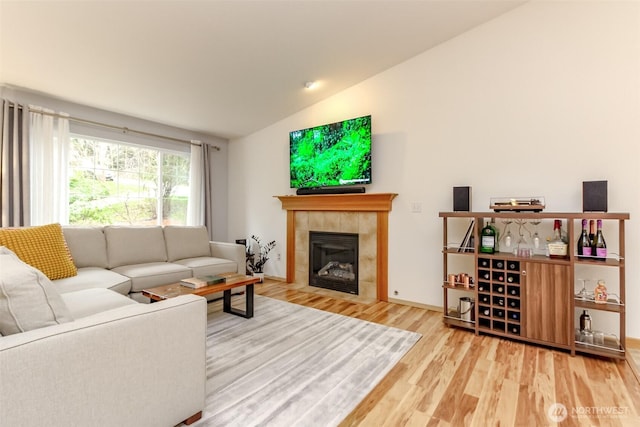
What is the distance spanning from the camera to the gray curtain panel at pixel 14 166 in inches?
113

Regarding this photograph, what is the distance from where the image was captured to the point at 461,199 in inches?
106

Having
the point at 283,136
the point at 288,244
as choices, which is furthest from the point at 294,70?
the point at 288,244

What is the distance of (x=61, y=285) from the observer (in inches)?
87.7

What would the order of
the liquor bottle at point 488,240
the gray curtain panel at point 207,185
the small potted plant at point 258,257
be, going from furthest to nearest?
the gray curtain panel at point 207,185 < the small potted plant at point 258,257 < the liquor bottle at point 488,240

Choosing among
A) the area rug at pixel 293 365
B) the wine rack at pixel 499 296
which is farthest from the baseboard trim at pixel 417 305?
the area rug at pixel 293 365

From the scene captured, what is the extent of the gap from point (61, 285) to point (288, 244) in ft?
8.26

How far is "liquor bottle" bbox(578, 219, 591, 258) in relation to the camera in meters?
2.18

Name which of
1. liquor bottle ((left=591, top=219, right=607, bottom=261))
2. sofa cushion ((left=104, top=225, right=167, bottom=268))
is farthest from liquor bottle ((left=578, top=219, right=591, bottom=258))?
sofa cushion ((left=104, top=225, right=167, bottom=268))

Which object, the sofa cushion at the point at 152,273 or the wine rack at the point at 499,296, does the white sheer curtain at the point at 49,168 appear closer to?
the sofa cushion at the point at 152,273

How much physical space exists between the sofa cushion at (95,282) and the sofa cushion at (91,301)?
18cm

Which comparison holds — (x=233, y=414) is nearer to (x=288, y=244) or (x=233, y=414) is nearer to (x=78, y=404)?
(x=78, y=404)

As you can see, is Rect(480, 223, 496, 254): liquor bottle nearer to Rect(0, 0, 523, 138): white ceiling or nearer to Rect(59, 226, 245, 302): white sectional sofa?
Rect(0, 0, 523, 138): white ceiling

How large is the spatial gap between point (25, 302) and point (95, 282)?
1.52 meters

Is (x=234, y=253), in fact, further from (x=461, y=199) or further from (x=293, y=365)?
(x=461, y=199)
